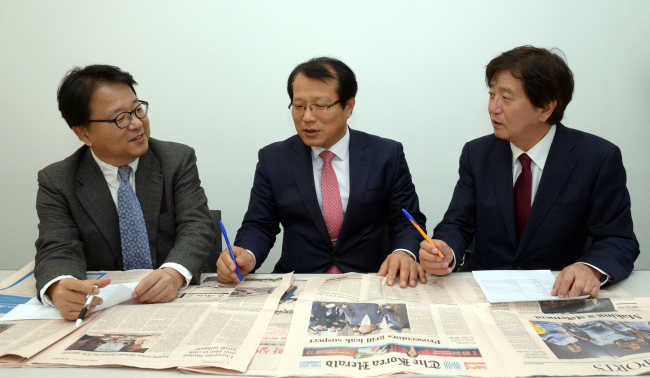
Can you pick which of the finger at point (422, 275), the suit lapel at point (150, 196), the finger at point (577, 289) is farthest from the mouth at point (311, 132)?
the finger at point (577, 289)

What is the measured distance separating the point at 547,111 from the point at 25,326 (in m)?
1.78

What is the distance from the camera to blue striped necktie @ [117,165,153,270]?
5.64 feet

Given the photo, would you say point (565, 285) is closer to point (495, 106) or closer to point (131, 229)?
point (495, 106)

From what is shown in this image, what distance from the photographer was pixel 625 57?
8.66 feet

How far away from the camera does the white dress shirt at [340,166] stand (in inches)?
74.9

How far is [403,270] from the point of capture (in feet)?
4.73

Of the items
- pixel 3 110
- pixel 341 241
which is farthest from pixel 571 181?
pixel 3 110

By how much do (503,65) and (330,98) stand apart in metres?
0.66

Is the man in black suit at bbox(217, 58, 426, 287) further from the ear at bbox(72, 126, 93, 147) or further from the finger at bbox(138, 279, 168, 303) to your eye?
the ear at bbox(72, 126, 93, 147)

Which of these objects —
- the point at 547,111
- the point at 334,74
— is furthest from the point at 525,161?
the point at 334,74

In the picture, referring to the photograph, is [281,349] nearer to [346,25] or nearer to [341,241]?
[341,241]

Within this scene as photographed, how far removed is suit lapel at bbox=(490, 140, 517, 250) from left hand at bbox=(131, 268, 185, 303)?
46.4 inches

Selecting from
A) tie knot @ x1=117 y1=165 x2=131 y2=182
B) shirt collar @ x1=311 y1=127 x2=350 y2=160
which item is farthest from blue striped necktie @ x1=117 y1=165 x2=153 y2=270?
shirt collar @ x1=311 y1=127 x2=350 y2=160

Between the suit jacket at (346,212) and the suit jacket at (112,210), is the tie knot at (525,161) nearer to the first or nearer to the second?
the suit jacket at (346,212)
